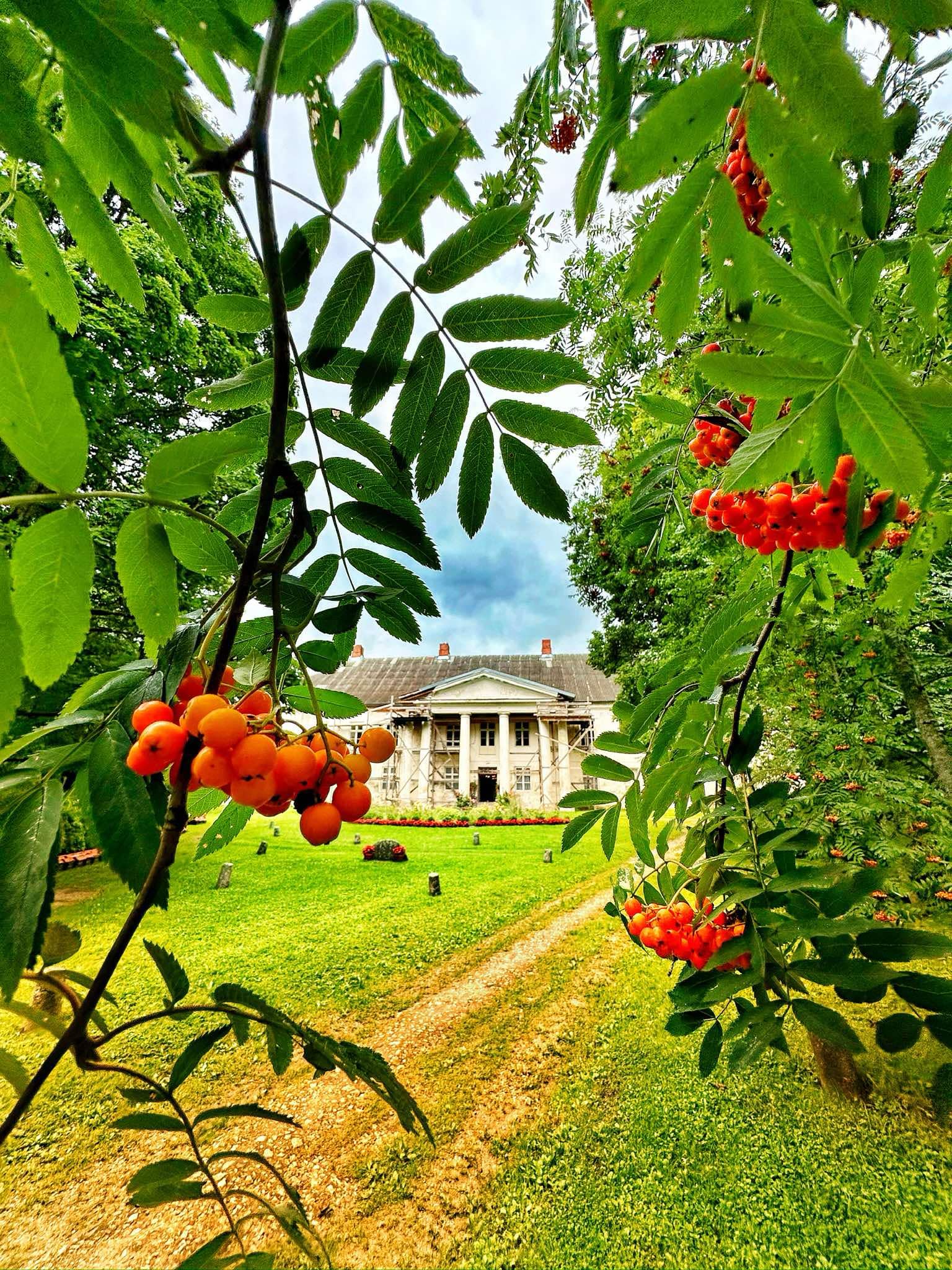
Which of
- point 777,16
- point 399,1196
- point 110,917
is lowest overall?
point 399,1196

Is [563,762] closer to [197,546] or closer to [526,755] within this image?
[526,755]

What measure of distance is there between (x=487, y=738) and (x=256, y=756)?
21.2 metres

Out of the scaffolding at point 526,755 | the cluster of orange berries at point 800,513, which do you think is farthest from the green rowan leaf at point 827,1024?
the scaffolding at point 526,755

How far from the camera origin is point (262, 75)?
1.47ft

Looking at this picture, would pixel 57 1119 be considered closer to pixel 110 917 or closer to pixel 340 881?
pixel 110 917

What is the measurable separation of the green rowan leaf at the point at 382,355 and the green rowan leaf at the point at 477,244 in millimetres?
75

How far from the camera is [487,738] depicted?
21.4 meters

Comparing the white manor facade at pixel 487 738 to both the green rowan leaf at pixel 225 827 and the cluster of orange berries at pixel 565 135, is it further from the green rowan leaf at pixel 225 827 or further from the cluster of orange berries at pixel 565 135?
the green rowan leaf at pixel 225 827

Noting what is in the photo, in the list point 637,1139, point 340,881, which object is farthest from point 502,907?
point 637,1139

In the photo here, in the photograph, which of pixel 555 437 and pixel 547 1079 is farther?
Result: pixel 547 1079

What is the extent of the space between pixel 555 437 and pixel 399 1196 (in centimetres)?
435

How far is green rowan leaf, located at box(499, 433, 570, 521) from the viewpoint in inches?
33.7

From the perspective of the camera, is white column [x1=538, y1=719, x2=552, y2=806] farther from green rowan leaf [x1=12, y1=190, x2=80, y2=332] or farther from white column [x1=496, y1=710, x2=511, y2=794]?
green rowan leaf [x1=12, y1=190, x2=80, y2=332]

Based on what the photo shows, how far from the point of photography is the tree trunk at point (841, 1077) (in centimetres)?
375
